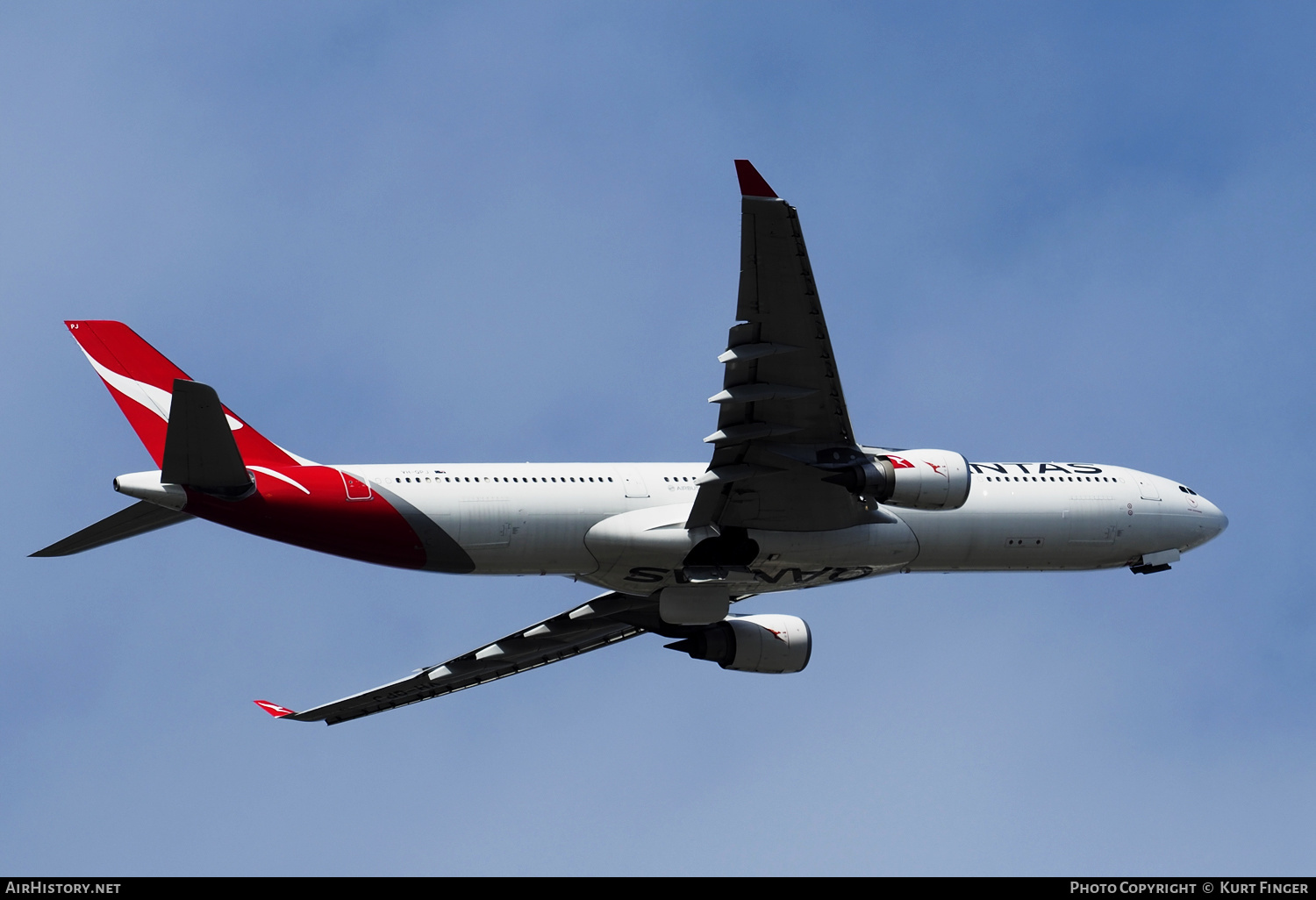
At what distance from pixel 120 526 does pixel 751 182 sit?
48.7ft

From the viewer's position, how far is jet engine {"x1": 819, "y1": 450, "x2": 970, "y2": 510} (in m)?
33.3

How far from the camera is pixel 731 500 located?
34.2 m

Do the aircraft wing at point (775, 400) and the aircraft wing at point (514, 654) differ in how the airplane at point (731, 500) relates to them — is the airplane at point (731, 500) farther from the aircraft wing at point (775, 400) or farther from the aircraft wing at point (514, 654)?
the aircraft wing at point (514, 654)

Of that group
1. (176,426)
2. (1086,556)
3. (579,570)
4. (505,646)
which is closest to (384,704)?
(505,646)

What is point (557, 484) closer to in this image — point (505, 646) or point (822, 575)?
point (822, 575)

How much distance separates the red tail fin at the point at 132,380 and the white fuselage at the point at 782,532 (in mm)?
4231

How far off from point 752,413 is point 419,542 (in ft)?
25.1

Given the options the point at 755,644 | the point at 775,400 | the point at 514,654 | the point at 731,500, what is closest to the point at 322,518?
the point at 731,500

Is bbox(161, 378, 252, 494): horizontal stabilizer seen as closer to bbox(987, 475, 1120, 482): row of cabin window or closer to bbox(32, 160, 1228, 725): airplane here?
bbox(32, 160, 1228, 725): airplane

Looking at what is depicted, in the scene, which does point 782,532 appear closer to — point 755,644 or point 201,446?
point 755,644

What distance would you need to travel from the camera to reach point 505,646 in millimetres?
43000

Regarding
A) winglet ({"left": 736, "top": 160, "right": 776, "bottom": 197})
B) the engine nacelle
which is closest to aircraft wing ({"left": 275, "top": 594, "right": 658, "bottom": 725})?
the engine nacelle

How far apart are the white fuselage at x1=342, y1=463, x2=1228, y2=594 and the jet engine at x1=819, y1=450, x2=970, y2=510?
7.55 ft

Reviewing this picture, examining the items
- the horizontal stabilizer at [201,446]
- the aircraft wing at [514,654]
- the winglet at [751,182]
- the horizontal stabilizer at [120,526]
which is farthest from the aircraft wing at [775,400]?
the horizontal stabilizer at [120,526]
